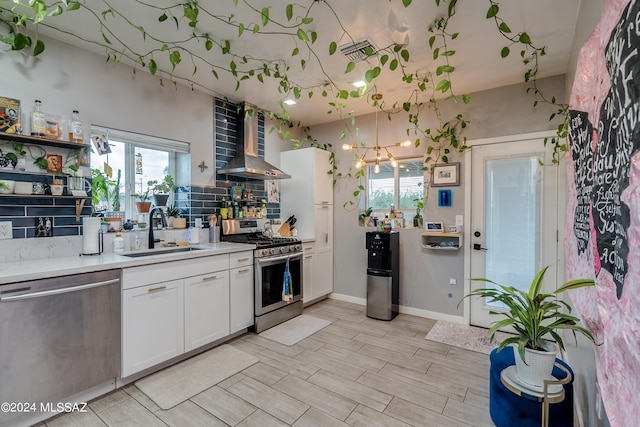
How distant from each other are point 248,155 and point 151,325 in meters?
2.21

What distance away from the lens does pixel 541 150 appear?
312 centimetres

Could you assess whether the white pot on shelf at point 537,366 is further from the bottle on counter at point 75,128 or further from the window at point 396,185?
the bottle on counter at point 75,128

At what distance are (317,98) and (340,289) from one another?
2.74 metres

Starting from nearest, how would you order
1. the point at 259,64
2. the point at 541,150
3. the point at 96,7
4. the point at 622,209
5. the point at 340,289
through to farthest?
the point at 622,209 < the point at 96,7 < the point at 259,64 < the point at 541,150 < the point at 340,289

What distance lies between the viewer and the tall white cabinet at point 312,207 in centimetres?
420

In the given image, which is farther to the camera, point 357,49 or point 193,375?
point 357,49

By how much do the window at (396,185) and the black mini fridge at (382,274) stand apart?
1.74ft

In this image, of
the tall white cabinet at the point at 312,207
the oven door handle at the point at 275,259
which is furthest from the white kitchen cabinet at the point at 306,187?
the oven door handle at the point at 275,259

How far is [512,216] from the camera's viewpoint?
3275mm

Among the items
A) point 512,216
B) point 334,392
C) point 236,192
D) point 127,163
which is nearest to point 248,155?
point 236,192

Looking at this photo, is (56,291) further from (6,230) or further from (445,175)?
(445,175)

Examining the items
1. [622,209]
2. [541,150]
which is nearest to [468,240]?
[541,150]

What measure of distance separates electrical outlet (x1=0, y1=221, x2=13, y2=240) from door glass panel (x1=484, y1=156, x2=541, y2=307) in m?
4.39

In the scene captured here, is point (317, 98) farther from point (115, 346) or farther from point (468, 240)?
point (115, 346)
